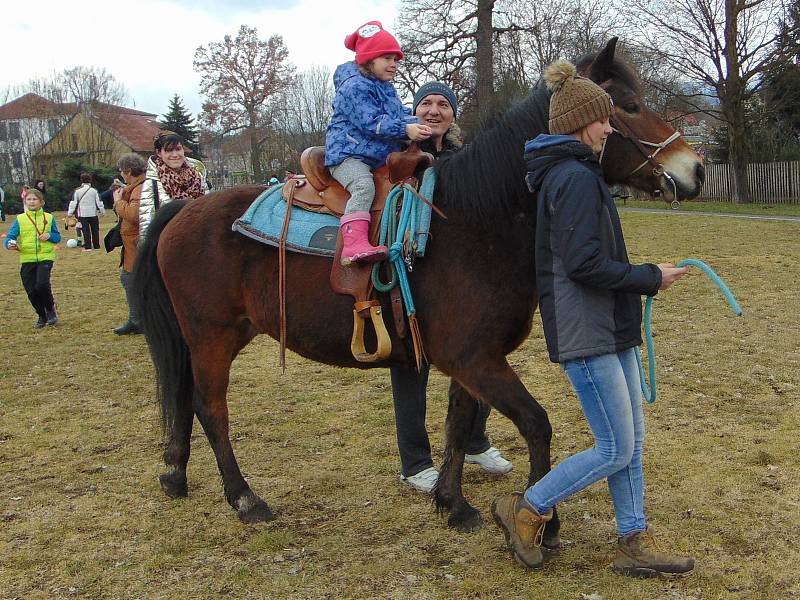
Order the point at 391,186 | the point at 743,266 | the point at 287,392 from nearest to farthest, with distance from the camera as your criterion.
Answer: the point at 391,186 < the point at 287,392 < the point at 743,266

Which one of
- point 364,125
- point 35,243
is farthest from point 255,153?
point 364,125

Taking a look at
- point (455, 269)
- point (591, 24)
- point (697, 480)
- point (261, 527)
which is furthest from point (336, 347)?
point (591, 24)

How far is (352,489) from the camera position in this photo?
14.6 ft

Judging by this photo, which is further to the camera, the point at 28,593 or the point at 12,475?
the point at 12,475

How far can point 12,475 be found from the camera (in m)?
4.82

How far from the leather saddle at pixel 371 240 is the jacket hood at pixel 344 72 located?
0.38 meters

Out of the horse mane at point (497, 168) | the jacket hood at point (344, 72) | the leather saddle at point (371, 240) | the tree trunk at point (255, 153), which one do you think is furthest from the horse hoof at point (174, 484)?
the tree trunk at point (255, 153)

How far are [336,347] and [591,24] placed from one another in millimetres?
31527

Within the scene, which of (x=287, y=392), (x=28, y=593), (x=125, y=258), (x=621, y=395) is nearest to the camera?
(x=621, y=395)

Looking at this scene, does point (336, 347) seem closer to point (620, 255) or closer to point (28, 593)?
point (620, 255)

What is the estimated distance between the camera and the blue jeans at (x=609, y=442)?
9.73ft

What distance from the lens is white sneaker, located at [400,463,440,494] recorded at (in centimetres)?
429

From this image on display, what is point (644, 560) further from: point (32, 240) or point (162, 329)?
point (32, 240)

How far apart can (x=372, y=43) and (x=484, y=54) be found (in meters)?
17.4
